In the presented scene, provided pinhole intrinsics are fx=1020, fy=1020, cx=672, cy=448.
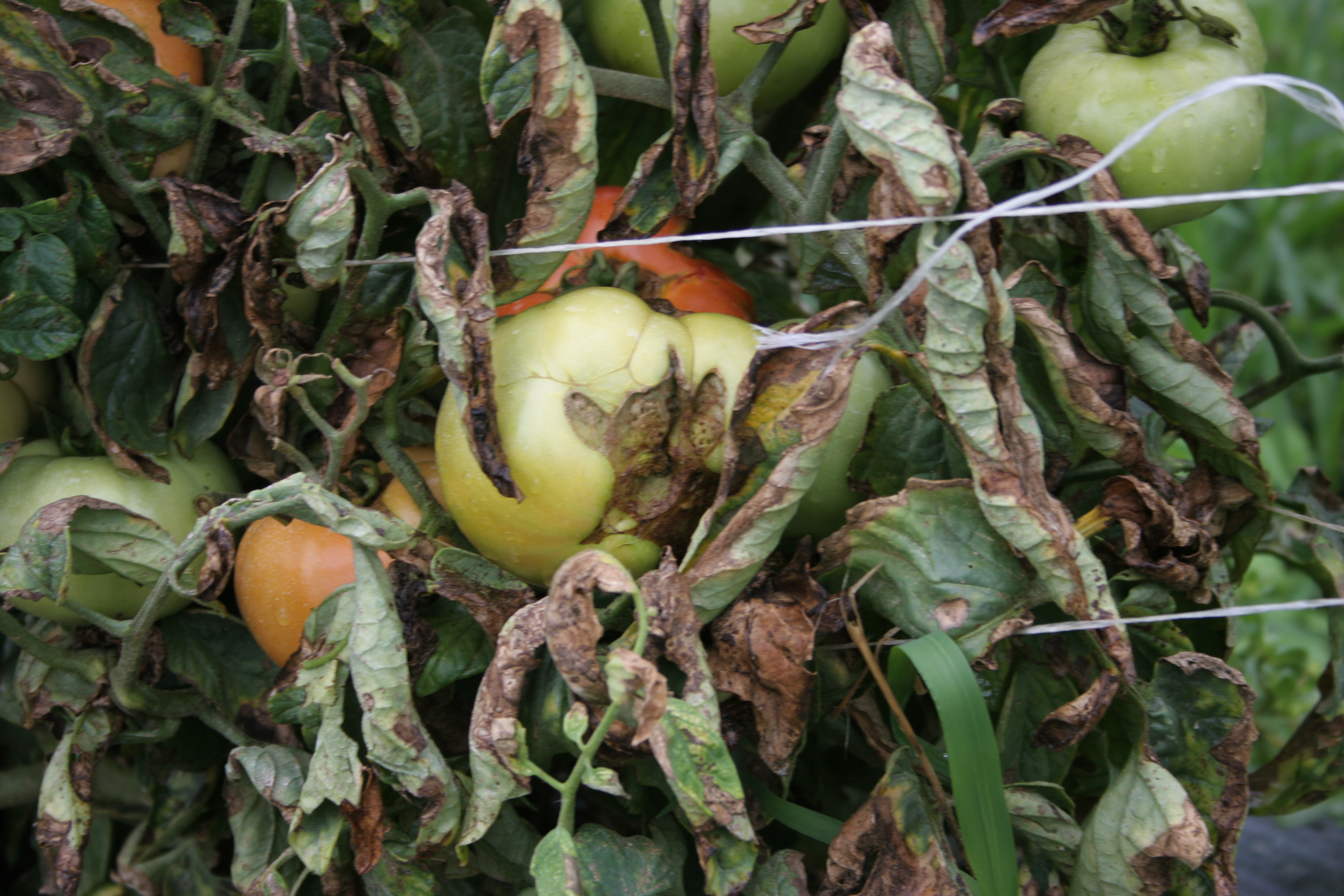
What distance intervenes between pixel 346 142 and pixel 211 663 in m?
0.39

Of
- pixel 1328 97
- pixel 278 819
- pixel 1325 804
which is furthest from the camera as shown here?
pixel 1325 804

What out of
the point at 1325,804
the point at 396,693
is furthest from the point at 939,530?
the point at 1325,804

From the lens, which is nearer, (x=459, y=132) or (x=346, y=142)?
(x=346, y=142)

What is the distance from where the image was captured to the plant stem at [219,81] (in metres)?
0.68

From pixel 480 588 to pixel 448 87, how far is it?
0.37m

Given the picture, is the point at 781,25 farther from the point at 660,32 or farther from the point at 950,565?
the point at 950,565

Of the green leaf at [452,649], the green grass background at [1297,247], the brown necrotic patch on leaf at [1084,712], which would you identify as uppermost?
the brown necrotic patch on leaf at [1084,712]

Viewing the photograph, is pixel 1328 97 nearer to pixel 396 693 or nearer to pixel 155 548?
pixel 396 693

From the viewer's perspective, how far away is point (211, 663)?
0.75 metres

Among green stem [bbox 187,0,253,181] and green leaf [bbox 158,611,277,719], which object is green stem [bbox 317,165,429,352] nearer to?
green stem [bbox 187,0,253,181]

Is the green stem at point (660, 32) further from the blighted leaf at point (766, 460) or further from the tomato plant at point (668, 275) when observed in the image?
the blighted leaf at point (766, 460)

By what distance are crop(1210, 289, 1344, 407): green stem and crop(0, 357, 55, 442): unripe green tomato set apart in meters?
0.91

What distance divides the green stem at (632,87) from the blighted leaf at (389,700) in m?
0.35

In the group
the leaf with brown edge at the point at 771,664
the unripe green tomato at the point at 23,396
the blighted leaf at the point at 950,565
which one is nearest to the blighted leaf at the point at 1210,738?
the blighted leaf at the point at 950,565
